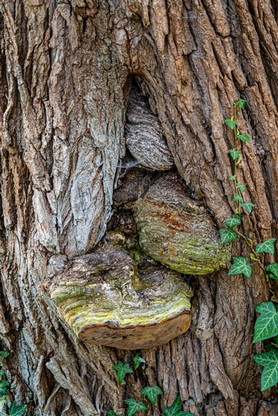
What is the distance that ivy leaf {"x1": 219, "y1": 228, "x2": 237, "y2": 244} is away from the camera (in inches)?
82.8

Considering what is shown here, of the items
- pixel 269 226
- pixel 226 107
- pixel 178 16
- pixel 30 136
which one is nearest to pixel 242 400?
pixel 269 226

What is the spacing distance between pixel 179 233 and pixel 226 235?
26 centimetres

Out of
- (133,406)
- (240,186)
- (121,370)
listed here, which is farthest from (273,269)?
(133,406)

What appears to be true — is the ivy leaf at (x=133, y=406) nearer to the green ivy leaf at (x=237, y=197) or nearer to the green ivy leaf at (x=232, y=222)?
the green ivy leaf at (x=232, y=222)

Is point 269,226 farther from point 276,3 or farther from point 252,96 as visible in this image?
point 276,3

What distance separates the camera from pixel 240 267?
210 cm

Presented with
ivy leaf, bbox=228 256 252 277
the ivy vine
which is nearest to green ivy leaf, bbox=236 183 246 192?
the ivy vine

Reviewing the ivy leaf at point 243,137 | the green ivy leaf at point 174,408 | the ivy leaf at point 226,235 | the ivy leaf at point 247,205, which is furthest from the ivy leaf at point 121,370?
the ivy leaf at point 243,137

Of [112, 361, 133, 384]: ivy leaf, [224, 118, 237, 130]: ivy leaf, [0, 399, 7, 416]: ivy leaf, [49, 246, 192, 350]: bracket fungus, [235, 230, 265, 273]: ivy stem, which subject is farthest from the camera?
[0, 399, 7, 416]: ivy leaf

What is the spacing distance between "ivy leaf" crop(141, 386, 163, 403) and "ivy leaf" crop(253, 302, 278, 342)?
723 mm

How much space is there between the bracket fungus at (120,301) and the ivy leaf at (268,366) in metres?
0.51

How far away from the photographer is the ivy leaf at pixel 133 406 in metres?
2.39

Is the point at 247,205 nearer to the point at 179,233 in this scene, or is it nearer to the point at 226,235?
the point at 226,235

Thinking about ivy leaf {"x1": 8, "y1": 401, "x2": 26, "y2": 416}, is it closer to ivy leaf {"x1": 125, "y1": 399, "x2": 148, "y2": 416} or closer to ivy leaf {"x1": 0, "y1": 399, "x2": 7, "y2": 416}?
ivy leaf {"x1": 0, "y1": 399, "x2": 7, "y2": 416}
